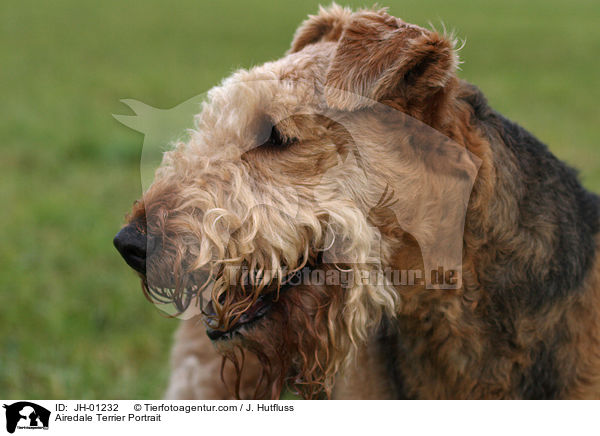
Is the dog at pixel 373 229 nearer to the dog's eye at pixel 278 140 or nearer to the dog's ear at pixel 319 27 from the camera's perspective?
the dog's eye at pixel 278 140

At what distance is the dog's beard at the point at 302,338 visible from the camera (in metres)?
2.21

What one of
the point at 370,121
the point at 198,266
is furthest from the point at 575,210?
the point at 198,266

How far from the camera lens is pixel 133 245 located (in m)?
1.98

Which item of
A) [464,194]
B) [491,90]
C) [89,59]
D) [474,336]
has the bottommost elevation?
[474,336]

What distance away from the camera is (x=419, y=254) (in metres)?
2.25

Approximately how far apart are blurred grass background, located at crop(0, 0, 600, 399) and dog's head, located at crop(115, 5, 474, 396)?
36cm

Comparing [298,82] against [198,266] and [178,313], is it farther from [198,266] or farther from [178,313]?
[178,313]

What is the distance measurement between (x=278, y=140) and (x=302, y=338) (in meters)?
0.77

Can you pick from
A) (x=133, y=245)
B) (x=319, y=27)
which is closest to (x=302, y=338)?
(x=133, y=245)

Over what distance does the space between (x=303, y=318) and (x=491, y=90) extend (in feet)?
19.1

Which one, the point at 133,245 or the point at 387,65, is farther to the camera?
the point at 387,65
